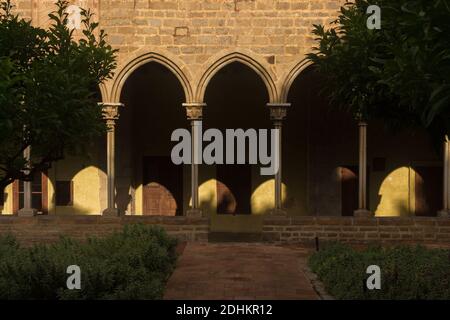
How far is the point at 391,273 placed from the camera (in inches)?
329

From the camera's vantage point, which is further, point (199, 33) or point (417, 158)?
point (417, 158)

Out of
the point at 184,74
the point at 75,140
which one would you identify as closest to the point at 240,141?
the point at 184,74

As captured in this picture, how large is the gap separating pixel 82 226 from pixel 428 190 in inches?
381

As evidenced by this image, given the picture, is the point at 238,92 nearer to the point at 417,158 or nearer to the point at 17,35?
the point at 417,158

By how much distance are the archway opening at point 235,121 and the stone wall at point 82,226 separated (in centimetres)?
333

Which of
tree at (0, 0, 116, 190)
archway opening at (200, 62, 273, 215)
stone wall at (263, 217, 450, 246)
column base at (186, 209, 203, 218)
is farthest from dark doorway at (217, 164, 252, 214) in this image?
tree at (0, 0, 116, 190)

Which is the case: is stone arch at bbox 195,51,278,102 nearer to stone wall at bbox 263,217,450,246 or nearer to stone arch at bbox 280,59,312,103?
stone arch at bbox 280,59,312,103

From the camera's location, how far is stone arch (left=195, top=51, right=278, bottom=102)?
47.9 feet

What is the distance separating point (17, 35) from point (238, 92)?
10.0m

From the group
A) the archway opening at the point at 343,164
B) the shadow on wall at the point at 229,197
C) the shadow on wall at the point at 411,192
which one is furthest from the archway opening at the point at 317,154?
the shadow on wall at the point at 411,192

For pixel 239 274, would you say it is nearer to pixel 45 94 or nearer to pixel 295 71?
pixel 45 94

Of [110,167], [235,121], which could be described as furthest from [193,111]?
[235,121]

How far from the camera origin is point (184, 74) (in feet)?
48.2

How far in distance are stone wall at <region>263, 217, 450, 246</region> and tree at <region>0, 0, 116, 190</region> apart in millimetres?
6672
